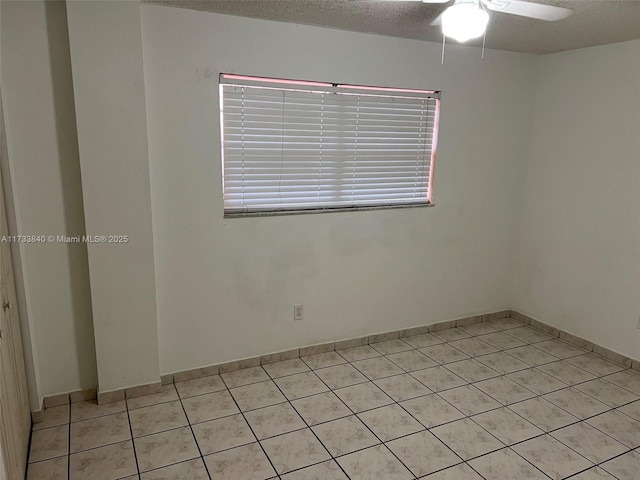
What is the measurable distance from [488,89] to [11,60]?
122 inches

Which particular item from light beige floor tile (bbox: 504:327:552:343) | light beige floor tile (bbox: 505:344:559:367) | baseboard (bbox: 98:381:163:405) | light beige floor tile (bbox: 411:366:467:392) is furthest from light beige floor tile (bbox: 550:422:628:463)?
baseboard (bbox: 98:381:163:405)

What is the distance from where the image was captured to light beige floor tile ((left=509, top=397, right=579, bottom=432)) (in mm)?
2533

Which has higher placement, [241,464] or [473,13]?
[473,13]

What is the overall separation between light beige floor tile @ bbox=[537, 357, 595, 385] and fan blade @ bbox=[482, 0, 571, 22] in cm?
225

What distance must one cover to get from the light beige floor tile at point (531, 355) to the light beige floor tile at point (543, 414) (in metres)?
0.55

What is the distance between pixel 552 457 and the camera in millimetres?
2268

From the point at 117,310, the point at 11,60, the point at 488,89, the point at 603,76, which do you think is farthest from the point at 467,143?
the point at 11,60

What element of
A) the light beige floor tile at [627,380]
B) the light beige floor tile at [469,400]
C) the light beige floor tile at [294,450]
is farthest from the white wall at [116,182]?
the light beige floor tile at [627,380]

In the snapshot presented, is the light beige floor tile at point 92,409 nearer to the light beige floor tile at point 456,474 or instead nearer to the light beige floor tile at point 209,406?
the light beige floor tile at point 209,406

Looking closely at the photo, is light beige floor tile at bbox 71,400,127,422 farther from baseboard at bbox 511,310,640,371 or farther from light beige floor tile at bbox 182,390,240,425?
baseboard at bbox 511,310,640,371

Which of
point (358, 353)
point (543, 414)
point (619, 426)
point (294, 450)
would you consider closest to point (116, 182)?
point (294, 450)

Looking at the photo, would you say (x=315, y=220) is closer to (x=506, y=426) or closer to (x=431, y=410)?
(x=431, y=410)

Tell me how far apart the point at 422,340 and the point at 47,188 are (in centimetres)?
277

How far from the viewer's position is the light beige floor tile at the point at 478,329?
3.78 metres
